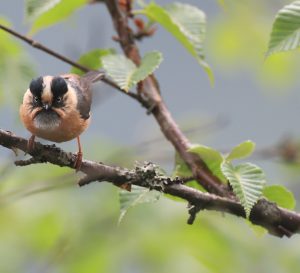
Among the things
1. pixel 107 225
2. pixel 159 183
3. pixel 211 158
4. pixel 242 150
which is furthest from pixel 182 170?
pixel 107 225

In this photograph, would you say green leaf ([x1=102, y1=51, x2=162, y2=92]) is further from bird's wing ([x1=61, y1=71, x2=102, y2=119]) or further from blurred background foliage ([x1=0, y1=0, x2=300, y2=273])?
blurred background foliage ([x1=0, y1=0, x2=300, y2=273])

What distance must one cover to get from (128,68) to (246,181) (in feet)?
2.61

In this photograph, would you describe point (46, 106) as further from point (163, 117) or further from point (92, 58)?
point (163, 117)

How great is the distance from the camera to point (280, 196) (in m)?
2.52

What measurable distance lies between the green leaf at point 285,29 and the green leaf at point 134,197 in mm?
607

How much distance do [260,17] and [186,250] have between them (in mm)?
1676

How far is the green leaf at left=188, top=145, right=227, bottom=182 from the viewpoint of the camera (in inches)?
98.7

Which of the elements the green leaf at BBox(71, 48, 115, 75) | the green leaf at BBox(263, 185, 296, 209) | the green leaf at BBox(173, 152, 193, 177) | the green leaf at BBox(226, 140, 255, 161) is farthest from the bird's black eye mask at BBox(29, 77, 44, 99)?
the green leaf at BBox(263, 185, 296, 209)

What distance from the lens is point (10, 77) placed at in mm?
3074

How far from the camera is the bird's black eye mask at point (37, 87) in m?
3.05

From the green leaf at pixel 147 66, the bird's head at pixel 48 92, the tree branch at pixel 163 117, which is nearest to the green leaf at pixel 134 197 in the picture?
the tree branch at pixel 163 117

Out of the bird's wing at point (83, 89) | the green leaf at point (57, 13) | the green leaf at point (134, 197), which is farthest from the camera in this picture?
the bird's wing at point (83, 89)

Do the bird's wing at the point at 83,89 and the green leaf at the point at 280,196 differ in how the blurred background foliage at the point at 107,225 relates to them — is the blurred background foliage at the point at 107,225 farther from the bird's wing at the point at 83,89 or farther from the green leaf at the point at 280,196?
the green leaf at the point at 280,196

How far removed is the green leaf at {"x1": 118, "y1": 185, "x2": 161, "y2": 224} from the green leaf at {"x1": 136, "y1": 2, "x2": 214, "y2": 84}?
0.59m
